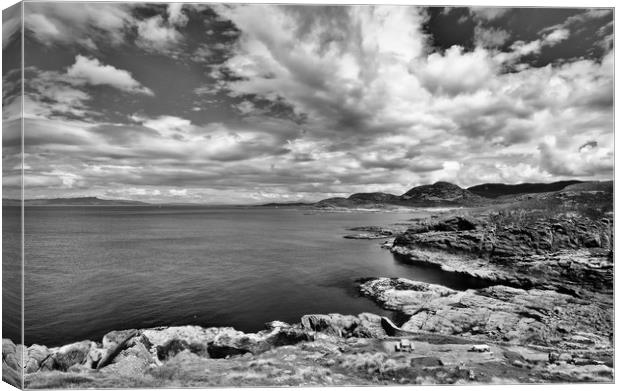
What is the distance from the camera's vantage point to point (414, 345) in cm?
1413

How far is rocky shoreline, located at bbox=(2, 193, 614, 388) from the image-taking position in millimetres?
12688

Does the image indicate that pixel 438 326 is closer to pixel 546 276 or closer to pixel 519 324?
pixel 519 324

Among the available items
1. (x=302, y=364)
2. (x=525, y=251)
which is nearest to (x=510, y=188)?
(x=525, y=251)

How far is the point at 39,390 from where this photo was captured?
11867mm

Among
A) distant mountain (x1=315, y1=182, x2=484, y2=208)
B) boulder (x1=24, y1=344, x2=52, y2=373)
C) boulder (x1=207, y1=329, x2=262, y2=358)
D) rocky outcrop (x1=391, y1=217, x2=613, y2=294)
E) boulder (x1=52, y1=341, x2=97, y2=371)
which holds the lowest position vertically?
boulder (x1=207, y1=329, x2=262, y2=358)

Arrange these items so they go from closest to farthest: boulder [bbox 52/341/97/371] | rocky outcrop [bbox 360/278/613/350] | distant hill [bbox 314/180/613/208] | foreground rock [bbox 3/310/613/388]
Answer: foreground rock [bbox 3/310/613/388] < boulder [bbox 52/341/97/371] < rocky outcrop [bbox 360/278/613/350] < distant hill [bbox 314/180/613/208]

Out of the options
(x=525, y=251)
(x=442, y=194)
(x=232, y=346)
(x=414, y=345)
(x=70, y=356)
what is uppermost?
(x=442, y=194)

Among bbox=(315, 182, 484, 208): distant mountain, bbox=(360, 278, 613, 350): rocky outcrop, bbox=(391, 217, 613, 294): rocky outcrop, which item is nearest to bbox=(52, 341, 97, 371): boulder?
bbox=(360, 278, 613, 350): rocky outcrop

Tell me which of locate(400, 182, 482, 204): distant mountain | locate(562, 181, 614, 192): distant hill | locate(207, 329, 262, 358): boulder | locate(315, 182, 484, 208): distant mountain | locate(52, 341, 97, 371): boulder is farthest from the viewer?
locate(315, 182, 484, 208): distant mountain

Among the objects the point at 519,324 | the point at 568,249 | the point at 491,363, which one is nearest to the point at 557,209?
the point at 568,249

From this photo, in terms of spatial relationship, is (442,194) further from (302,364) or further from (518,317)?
(302,364)

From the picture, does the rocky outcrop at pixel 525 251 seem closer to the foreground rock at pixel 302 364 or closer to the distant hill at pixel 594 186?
the distant hill at pixel 594 186

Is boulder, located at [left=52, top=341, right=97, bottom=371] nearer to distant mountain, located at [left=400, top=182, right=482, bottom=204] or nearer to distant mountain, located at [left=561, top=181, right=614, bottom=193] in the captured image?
distant mountain, located at [left=400, top=182, right=482, bottom=204]

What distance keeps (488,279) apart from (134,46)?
89.0 feet
